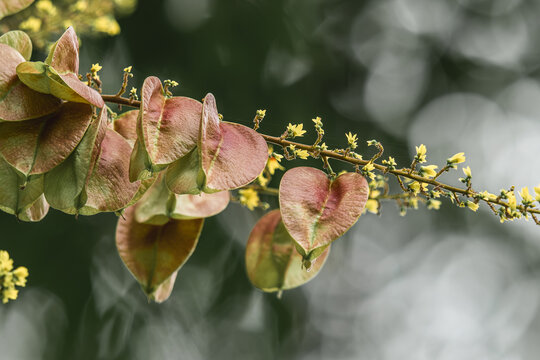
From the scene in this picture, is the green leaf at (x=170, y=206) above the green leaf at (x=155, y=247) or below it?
above

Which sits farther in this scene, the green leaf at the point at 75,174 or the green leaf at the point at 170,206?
the green leaf at the point at 170,206

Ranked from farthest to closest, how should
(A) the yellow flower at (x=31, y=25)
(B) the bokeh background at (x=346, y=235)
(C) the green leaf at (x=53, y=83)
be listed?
(B) the bokeh background at (x=346, y=235) < (A) the yellow flower at (x=31, y=25) < (C) the green leaf at (x=53, y=83)

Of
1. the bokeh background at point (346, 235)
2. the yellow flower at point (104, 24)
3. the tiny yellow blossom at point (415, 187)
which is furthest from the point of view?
the bokeh background at point (346, 235)

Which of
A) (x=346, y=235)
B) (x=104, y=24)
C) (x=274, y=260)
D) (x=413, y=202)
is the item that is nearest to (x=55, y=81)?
(x=274, y=260)

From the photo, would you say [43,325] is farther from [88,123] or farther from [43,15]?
[88,123]

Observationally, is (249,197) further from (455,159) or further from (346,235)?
(346,235)

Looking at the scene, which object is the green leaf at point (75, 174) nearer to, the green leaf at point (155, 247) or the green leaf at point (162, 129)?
the green leaf at point (162, 129)

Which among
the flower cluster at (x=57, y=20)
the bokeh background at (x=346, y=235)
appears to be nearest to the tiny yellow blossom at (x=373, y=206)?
the flower cluster at (x=57, y=20)

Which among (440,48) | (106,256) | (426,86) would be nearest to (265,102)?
(106,256)
